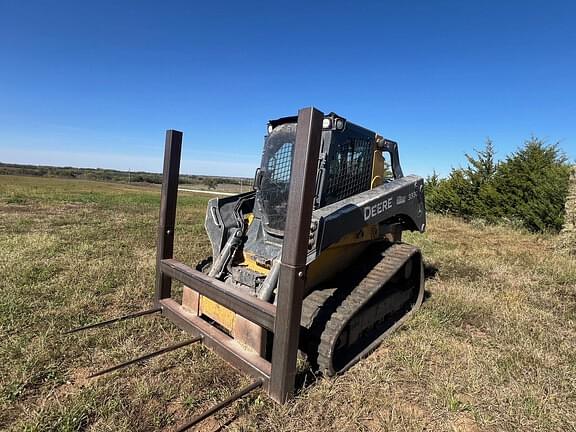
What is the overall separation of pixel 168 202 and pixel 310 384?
2173mm

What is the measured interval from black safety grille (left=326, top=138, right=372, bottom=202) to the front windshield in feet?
1.41

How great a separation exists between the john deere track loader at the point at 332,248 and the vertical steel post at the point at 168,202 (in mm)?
466

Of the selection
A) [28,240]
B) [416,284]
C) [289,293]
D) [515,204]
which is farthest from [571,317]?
[515,204]

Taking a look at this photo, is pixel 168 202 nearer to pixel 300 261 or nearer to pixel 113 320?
pixel 113 320

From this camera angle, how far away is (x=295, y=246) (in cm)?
229

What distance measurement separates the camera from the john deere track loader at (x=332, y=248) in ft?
9.61

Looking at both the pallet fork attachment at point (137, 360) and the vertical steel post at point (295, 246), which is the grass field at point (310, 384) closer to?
the pallet fork attachment at point (137, 360)

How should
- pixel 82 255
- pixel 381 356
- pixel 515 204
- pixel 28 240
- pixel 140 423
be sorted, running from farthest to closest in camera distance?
pixel 515 204, pixel 28 240, pixel 82 255, pixel 381 356, pixel 140 423

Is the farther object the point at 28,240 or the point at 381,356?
the point at 28,240

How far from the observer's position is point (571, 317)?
170 inches

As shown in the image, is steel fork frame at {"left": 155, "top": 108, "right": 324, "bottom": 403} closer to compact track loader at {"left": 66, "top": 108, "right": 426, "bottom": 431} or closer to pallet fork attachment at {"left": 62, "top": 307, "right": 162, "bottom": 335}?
compact track loader at {"left": 66, "top": 108, "right": 426, "bottom": 431}

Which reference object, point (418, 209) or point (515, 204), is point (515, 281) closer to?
point (418, 209)

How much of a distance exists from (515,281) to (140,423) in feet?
19.3

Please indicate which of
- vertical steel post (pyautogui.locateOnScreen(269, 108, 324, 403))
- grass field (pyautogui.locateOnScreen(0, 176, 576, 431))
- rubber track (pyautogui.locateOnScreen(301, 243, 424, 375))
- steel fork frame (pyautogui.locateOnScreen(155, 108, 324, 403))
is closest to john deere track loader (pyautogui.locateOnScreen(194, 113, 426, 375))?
rubber track (pyautogui.locateOnScreen(301, 243, 424, 375))
